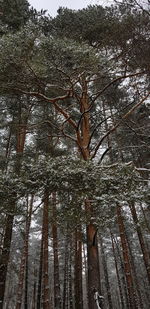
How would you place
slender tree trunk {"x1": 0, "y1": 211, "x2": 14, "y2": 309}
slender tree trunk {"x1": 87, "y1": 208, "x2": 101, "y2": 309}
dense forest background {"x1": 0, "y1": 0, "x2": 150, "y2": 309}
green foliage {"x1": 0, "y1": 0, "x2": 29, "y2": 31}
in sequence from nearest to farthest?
dense forest background {"x1": 0, "y1": 0, "x2": 150, "y2": 309} < slender tree trunk {"x1": 87, "y1": 208, "x2": 101, "y2": 309} < slender tree trunk {"x1": 0, "y1": 211, "x2": 14, "y2": 309} < green foliage {"x1": 0, "y1": 0, "x2": 29, "y2": 31}

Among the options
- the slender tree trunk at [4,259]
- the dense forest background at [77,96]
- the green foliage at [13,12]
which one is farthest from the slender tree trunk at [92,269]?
the green foliage at [13,12]

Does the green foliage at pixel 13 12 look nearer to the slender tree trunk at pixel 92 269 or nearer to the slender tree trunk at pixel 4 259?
the slender tree trunk at pixel 4 259

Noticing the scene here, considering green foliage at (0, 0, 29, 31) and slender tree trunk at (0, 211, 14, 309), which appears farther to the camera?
green foliage at (0, 0, 29, 31)

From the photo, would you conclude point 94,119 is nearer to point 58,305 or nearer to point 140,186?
point 140,186

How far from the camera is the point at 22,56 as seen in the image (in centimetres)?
641

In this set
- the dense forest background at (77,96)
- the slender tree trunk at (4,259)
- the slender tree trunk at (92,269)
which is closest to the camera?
the dense forest background at (77,96)

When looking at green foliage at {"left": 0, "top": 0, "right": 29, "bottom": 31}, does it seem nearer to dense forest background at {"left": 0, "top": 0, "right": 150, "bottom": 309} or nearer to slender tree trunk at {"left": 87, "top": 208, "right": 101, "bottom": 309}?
dense forest background at {"left": 0, "top": 0, "right": 150, "bottom": 309}

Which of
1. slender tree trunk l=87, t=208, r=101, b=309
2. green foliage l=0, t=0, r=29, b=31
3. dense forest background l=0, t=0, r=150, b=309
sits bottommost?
slender tree trunk l=87, t=208, r=101, b=309

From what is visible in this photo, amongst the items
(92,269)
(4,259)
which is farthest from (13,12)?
(92,269)

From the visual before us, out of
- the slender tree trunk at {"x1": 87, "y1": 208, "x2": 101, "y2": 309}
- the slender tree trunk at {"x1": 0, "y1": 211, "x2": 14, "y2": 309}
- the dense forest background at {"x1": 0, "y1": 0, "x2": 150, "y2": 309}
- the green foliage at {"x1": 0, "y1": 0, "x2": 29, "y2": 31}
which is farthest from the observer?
the green foliage at {"x1": 0, "y1": 0, "x2": 29, "y2": 31}

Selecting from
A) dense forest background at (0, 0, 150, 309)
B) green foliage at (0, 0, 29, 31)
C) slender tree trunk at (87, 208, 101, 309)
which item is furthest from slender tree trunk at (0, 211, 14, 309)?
green foliage at (0, 0, 29, 31)

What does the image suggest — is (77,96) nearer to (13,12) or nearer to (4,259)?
(13,12)

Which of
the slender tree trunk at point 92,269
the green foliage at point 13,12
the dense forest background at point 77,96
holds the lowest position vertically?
the slender tree trunk at point 92,269

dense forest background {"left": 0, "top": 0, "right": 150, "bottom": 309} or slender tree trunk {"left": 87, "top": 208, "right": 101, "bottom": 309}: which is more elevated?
dense forest background {"left": 0, "top": 0, "right": 150, "bottom": 309}
